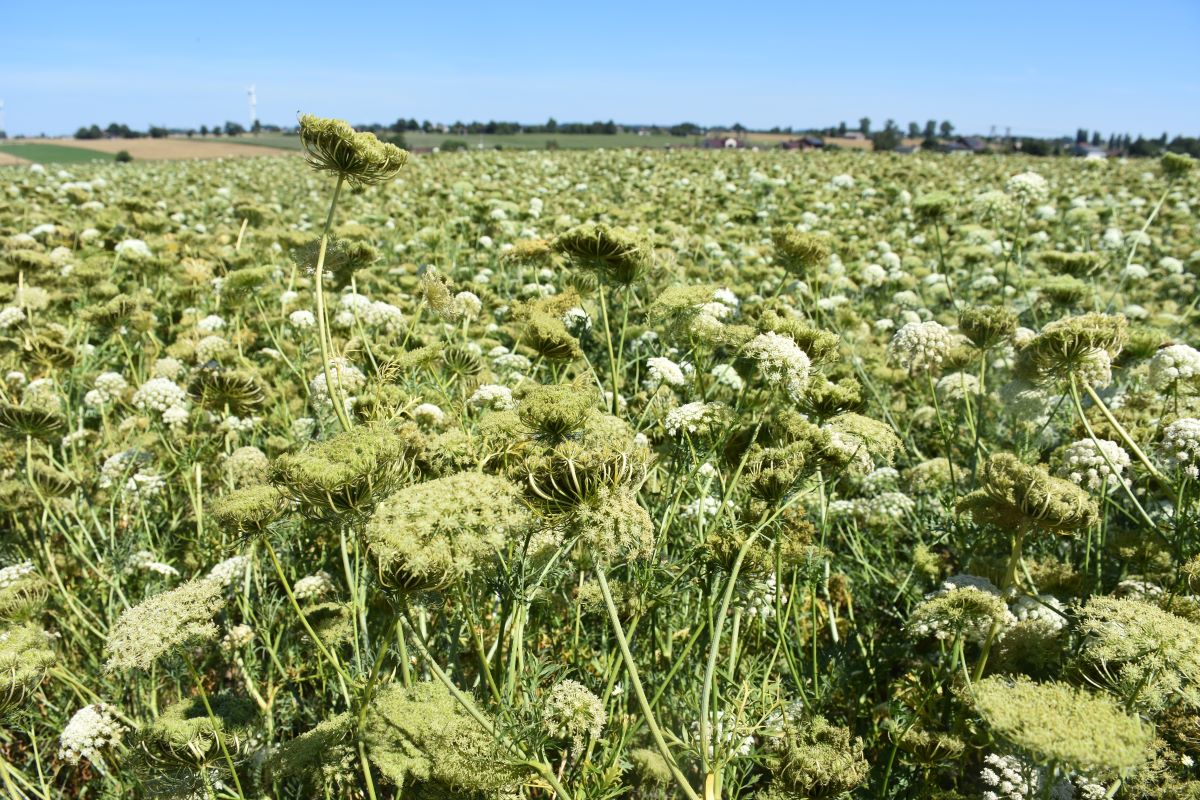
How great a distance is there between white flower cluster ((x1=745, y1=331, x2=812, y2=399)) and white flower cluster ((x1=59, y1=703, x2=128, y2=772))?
3.24 metres

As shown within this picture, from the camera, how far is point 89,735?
2975mm

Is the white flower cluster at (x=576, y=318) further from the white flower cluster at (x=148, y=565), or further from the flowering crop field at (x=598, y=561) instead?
the white flower cluster at (x=148, y=565)

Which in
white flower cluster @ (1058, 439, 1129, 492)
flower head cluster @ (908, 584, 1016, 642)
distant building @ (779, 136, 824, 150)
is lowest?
flower head cluster @ (908, 584, 1016, 642)

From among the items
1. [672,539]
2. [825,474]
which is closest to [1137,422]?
[825,474]

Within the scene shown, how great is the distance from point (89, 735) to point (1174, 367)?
5.87m

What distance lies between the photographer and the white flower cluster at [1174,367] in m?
3.87

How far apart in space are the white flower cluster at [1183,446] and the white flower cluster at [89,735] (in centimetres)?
497

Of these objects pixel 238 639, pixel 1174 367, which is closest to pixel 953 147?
pixel 1174 367

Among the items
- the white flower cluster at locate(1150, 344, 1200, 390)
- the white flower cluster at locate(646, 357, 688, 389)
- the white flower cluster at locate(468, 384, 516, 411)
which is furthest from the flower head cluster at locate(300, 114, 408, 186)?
the white flower cluster at locate(1150, 344, 1200, 390)

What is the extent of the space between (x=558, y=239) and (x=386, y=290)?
5.43 m

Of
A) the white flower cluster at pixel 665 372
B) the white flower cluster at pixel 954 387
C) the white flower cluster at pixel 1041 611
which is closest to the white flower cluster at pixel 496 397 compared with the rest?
the white flower cluster at pixel 665 372

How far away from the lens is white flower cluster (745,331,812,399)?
2986 mm

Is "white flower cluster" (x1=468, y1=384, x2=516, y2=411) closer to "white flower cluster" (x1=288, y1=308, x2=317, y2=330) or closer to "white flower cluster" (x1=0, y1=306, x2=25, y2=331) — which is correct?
"white flower cluster" (x1=288, y1=308, x2=317, y2=330)

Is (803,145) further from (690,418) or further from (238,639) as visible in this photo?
(238,639)
